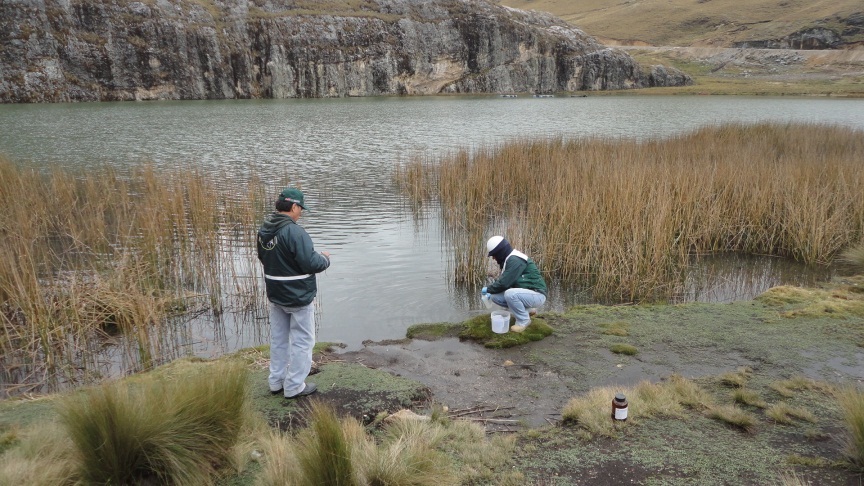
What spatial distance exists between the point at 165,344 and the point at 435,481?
17.5ft

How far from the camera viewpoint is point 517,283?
24.0ft

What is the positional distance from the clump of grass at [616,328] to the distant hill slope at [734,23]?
445ft

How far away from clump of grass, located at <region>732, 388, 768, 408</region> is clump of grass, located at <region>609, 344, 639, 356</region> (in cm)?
144

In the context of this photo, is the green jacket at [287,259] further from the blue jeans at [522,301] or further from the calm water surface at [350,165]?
the blue jeans at [522,301]

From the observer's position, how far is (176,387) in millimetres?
3988

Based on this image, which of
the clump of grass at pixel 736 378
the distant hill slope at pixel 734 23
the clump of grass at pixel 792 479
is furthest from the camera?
the distant hill slope at pixel 734 23

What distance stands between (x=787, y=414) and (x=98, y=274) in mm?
8465

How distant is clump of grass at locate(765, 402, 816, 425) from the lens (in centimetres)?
465

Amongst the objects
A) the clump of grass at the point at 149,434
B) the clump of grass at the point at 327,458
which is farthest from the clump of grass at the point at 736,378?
the clump of grass at the point at 149,434

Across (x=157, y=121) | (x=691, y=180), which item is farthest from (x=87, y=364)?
(x=157, y=121)

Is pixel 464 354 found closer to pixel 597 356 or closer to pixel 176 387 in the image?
pixel 597 356

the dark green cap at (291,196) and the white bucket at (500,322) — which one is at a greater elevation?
the dark green cap at (291,196)

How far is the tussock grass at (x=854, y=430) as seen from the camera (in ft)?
12.4

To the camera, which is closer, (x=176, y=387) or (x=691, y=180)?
(x=176, y=387)
